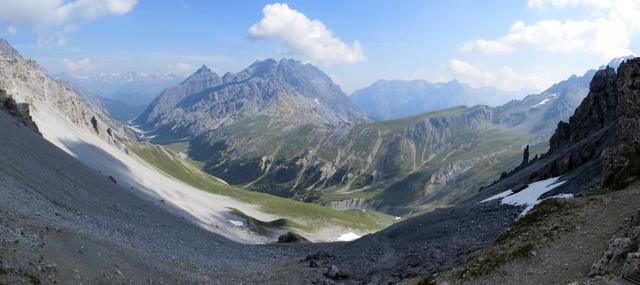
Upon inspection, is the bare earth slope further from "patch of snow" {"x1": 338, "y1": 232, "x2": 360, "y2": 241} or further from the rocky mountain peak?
"patch of snow" {"x1": 338, "y1": 232, "x2": 360, "y2": 241}

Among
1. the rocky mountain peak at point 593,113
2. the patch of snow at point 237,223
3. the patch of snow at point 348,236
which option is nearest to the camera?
the rocky mountain peak at point 593,113

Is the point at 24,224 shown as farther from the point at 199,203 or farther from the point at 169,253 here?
the point at 199,203

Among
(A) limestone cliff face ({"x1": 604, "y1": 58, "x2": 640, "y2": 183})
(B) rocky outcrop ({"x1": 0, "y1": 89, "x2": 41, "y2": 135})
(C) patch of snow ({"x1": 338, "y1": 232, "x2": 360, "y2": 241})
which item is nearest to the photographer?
(A) limestone cliff face ({"x1": 604, "y1": 58, "x2": 640, "y2": 183})

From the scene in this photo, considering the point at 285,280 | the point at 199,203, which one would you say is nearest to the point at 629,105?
the point at 285,280

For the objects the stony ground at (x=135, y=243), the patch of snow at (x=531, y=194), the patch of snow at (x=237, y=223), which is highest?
the patch of snow at (x=531, y=194)

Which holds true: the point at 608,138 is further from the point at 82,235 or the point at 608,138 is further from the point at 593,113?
the point at 82,235

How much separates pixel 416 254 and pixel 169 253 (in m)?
23.9

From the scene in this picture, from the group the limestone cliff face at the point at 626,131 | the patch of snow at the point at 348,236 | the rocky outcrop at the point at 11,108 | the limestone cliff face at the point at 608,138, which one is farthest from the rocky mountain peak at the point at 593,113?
the rocky outcrop at the point at 11,108

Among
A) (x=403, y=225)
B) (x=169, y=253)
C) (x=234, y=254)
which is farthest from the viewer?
(x=403, y=225)

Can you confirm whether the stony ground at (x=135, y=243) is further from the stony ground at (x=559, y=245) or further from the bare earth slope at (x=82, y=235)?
the stony ground at (x=559, y=245)

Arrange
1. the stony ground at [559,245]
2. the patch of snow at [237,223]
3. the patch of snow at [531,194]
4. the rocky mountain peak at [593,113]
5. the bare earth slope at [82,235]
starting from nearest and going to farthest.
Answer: the bare earth slope at [82,235] < the stony ground at [559,245] < the patch of snow at [531,194] < the rocky mountain peak at [593,113] < the patch of snow at [237,223]

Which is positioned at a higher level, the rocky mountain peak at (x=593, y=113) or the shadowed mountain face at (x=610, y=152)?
the rocky mountain peak at (x=593, y=113)

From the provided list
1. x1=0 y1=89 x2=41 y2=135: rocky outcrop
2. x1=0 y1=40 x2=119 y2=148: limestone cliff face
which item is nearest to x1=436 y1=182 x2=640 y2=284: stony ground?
x1=0 y1=89 x2=41 y2=135: rocky outcrop

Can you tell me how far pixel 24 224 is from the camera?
30094 millimetres
